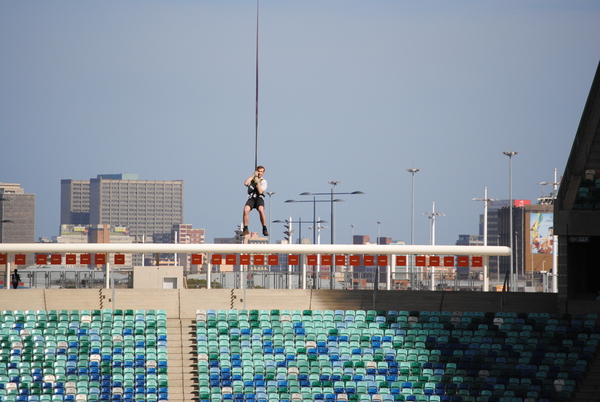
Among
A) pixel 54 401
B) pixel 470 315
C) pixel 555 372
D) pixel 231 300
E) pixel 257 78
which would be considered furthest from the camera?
pixel 231 300

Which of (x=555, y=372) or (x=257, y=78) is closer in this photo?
(x=257, y=78)

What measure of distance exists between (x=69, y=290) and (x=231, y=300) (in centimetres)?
639

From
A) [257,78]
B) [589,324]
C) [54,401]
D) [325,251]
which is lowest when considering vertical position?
[54,401]

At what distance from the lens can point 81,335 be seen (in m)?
31.3

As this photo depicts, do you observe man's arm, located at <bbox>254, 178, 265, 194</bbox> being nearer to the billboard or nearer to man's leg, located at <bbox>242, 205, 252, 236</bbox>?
man's leg, located at <bbox>242, 205, 252, 236</bbox>

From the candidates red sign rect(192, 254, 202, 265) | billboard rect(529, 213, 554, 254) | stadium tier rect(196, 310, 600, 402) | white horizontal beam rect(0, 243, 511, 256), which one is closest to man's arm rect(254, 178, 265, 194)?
stadium tier rect(196, 310, 600, 402)

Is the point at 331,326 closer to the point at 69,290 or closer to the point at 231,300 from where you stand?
the point at 231,300

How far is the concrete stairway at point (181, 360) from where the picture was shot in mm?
29219

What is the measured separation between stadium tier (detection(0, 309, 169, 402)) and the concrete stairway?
0.50m

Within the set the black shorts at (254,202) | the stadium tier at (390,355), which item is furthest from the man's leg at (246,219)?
the stadium tier at (390,355)

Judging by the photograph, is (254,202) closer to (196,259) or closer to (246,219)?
(246,219)

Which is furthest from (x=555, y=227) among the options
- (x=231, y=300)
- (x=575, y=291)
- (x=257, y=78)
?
(x=257, y=78)

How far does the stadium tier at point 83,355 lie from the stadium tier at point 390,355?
1.76 metres

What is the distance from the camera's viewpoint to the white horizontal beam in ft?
118
